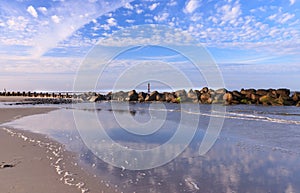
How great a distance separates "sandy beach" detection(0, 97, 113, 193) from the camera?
431 cm

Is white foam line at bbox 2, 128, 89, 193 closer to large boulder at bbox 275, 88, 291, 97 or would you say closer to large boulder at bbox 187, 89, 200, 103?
large boulder at bbox 187, 89, 200, 103

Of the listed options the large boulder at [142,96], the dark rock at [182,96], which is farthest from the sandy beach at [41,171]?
the large boulder at [142,96]

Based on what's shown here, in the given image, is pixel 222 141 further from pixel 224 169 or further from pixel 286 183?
pixel 286 183

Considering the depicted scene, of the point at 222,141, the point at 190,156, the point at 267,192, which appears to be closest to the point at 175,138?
the point at 222,141

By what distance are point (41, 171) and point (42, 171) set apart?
0.02m

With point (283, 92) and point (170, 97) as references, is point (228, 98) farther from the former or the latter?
point (170, 97)

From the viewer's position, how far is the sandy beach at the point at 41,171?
14.1 ft

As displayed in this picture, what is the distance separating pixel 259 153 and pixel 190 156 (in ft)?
7.25

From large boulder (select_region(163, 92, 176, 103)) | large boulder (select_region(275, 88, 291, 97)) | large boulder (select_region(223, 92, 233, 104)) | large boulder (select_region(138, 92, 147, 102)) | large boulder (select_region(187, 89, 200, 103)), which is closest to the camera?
large boulder (select_region(275, 88, 291, 97))

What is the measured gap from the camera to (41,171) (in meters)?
5.25

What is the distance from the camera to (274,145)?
861cm

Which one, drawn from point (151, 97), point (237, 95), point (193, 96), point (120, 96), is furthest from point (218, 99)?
point (120, 96)

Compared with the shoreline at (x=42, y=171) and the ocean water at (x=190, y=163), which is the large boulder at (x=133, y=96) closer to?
the ocean water at (x=190, y=163)

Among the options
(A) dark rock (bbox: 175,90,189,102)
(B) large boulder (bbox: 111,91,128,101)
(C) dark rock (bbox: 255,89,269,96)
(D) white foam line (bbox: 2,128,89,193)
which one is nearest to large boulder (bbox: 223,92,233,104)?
(C) dark rock (bbox: 255,89,269,96)
